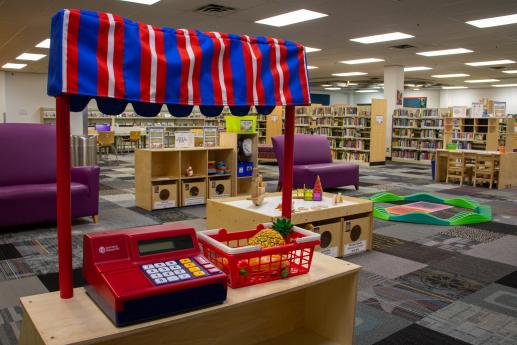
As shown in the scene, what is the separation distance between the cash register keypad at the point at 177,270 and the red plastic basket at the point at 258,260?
0.43 feet

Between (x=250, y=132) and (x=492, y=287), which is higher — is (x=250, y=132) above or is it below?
above

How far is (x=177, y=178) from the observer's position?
658cm

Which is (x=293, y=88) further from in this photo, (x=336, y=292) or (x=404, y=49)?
(x=404, y=49)

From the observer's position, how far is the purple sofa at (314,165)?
755 cm

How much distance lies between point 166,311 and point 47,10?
779 cm

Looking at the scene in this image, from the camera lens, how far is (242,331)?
2.12 m

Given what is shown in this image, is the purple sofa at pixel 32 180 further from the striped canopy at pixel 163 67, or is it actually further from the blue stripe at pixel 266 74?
the blue stripe at pixel 266 74

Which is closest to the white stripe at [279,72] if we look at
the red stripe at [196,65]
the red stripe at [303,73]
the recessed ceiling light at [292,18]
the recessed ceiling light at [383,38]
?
the red stripe at [303,73]

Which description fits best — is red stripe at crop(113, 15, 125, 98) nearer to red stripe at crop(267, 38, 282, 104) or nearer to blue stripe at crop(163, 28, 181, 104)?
blue stripe at crop(163, 28, 181, 104)

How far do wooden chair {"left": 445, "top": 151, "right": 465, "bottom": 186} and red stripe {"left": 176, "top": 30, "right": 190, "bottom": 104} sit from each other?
360 inches

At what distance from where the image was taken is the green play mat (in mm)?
5784

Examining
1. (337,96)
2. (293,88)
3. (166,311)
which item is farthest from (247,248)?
(337,96)

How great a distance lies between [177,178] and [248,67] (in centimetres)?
494

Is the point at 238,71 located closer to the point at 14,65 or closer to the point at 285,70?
the point at 285,70
